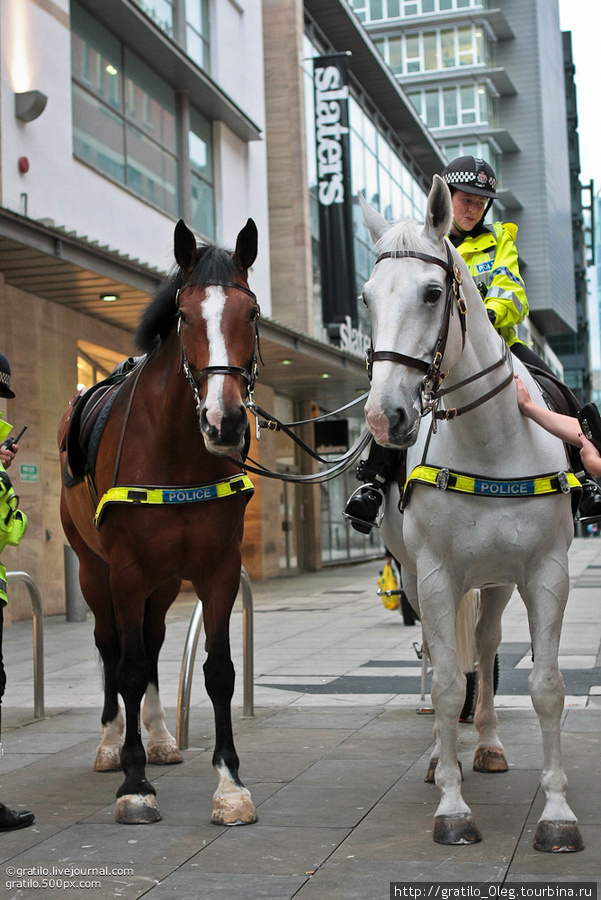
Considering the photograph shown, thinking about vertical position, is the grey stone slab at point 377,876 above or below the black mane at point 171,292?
below

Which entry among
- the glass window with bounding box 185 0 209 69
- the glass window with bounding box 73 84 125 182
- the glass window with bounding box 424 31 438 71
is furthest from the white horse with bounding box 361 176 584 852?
the glass window with bounding box 424 31 438 71

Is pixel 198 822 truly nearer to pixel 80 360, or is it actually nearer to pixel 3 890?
pixel 3 890

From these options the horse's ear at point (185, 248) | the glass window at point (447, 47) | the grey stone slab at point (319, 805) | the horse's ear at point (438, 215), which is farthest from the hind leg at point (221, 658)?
the glass window at point (447, 47)

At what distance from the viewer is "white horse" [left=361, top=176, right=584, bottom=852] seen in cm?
426

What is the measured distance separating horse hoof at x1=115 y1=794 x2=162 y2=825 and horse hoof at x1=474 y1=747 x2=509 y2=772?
180cm

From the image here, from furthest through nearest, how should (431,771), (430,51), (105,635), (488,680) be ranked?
(430,51) < (105,635) < (488,680) < (431,771)

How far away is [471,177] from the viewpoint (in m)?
5.40

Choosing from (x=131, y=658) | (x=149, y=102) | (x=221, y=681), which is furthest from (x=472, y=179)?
(x=149, y=102)

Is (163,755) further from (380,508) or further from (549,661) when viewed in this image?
(549,661)

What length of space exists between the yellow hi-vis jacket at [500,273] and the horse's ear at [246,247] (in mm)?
1193

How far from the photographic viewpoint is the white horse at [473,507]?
14.0 feet

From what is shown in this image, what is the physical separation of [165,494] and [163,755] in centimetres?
186

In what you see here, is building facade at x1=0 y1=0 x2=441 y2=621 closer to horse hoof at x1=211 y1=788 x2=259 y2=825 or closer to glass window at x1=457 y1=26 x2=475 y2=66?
horse hoof at x1=211 y1=788 x2=259 y2=825

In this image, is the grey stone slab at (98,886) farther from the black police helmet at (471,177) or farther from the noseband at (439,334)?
the black police helmet at (471,177)
